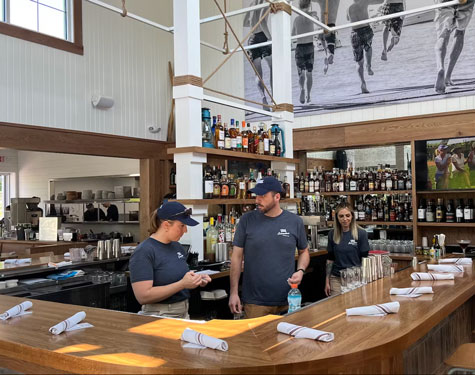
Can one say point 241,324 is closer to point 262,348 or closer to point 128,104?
point 262,348

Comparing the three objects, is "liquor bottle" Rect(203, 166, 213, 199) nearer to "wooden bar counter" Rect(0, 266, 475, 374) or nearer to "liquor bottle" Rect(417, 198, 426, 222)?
"wooden bar counter" Rect(0, 266, 475, 374)

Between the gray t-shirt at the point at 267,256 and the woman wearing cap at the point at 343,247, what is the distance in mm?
1399

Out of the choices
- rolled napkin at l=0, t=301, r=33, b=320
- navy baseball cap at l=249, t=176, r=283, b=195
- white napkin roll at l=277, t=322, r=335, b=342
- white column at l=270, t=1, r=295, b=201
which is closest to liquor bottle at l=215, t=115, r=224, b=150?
navy baseball cap at l=249, t=176, r=283, b=195

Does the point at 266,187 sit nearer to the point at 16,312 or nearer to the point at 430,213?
the point at 16,312

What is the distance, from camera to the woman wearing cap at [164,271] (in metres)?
2.95

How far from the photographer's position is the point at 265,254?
390 centimetres

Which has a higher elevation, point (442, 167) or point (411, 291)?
point (442, 167)

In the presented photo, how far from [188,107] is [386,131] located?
12.8 feet

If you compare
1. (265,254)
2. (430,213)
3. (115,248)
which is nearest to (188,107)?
(265,254)

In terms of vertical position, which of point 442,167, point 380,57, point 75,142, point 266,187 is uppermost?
point 380,57

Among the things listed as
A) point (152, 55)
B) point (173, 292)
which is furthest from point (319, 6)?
point (173, 292)

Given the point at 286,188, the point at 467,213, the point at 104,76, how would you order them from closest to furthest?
1. the point at 286,188
2. the point at 467,213
3. the point at 104,76

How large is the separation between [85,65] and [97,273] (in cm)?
463

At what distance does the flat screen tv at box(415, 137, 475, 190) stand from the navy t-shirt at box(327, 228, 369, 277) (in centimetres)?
224
